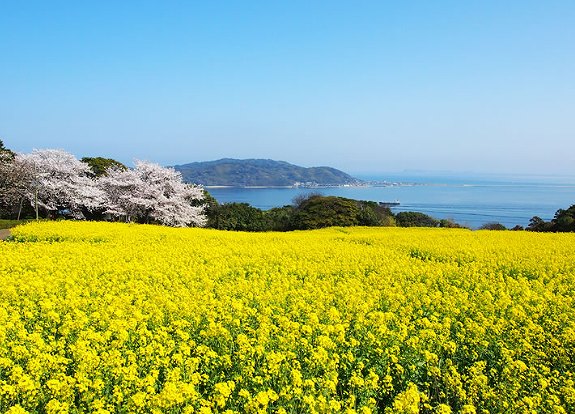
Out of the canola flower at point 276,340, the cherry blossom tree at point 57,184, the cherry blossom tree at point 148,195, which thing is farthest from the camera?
the cherry blossom tree at point 148,195

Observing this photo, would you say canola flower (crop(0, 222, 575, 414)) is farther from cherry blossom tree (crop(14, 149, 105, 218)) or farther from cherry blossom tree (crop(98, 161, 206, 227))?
cherry blossom tree (crop(14, 149, 105, 218))

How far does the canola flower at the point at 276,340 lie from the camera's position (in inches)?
183

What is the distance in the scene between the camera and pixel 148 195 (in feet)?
129

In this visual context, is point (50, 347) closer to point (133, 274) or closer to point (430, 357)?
point (430, 357)

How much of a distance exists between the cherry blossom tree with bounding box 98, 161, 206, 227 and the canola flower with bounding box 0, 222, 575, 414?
2670 cm

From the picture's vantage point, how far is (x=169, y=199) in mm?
39781

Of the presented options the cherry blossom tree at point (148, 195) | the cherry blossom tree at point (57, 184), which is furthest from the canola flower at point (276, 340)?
the cherry blossom tree at point (57, 184)

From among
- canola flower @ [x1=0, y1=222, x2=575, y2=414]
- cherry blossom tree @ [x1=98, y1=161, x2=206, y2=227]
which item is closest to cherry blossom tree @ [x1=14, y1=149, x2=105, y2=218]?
cherry blossom tree @ [x1=98, y1=161, x2=206, y2=227]

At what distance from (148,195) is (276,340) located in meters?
35.3

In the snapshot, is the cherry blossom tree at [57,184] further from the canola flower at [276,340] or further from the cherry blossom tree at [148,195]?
the canola flower at [276,340]

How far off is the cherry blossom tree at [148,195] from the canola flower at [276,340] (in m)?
26.7

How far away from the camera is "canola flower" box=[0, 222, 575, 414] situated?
4648 mm

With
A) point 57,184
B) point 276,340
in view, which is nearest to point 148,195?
point 57,184

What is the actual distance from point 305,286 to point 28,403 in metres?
6.43
